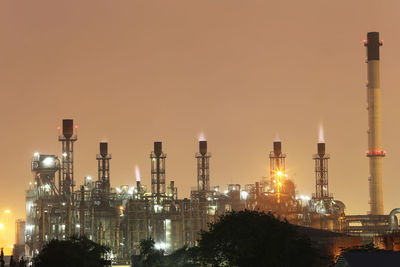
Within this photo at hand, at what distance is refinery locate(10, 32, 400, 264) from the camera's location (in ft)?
376

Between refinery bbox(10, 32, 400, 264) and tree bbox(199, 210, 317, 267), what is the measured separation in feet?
150

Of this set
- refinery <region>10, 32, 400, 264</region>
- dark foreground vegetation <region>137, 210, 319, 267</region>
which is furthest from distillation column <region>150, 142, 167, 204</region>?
dark foreground vegetation <region>137, 210, 319, 267</region>

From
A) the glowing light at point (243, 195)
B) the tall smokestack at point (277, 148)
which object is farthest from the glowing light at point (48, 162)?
the tall smokestack at point (277, 148)

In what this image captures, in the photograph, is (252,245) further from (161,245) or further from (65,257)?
(161,245)

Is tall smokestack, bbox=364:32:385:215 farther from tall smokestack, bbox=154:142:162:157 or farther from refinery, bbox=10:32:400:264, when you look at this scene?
tall smokestack, bbox=154:142:162:157

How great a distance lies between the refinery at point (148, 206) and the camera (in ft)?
376

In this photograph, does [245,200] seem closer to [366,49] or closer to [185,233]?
[185,233]

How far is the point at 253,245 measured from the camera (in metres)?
62.1

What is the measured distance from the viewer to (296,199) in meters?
122

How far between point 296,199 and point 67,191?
29299mm

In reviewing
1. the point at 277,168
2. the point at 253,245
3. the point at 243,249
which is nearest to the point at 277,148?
the point at 277,168

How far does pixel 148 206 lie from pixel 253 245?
5507 centimetres

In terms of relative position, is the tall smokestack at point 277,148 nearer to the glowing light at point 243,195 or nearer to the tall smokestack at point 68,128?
the glowing light at point 243,195

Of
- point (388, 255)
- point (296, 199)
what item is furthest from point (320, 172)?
point (388, 255)
